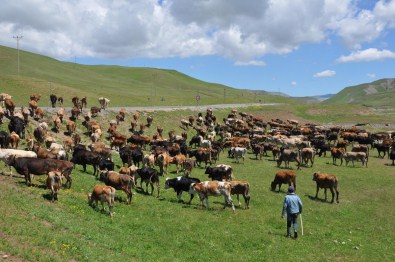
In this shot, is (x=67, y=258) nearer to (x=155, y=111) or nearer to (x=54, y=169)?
(x=54, y=169)

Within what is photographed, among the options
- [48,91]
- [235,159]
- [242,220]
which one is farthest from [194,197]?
[48,91]

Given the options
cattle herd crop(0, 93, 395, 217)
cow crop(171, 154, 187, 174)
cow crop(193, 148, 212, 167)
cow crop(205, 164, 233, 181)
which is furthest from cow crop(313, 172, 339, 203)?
cow crop(193, 148, 212, 167)

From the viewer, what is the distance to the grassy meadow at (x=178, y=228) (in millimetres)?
12719

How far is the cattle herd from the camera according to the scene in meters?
20.0

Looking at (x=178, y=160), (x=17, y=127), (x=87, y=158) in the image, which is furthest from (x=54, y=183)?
(x=17, y=127)

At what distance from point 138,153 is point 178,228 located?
13.0 metres

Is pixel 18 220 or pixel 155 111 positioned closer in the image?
pixel 18 220

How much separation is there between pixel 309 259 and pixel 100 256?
8.01 metres

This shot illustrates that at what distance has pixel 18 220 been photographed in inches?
528

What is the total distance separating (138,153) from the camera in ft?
95.7

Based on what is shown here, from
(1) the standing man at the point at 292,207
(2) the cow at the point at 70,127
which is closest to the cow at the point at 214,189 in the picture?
(1) the standing man at the point at 292,207

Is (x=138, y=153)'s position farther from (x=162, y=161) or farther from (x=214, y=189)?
(x=214, y=189)

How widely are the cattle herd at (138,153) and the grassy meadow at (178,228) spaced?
0.89 m

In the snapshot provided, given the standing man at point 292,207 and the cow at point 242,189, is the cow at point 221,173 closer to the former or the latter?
the cow at point 242,189
